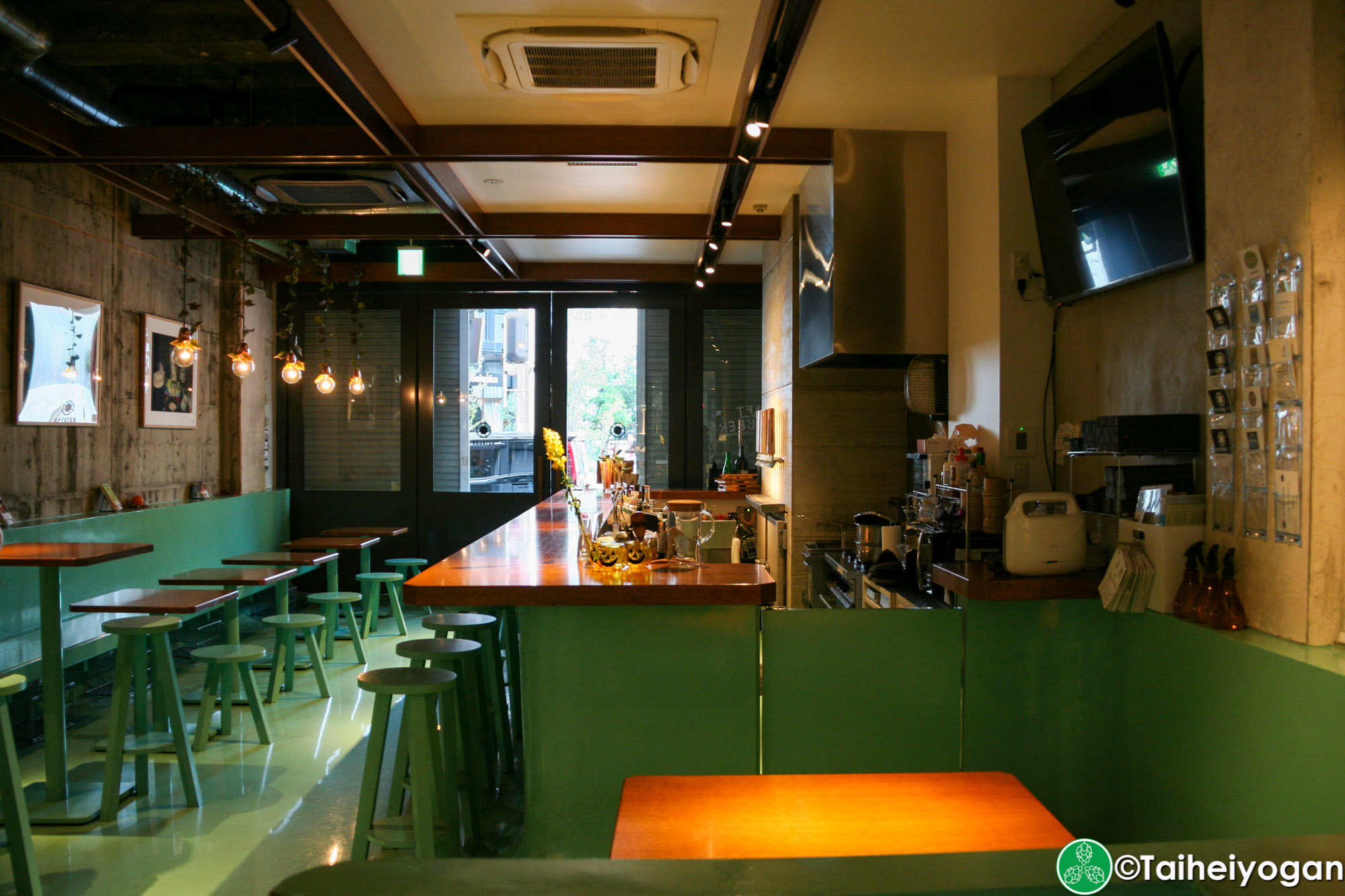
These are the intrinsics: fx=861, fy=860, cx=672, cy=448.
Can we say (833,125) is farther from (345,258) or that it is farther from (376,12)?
(345,258)

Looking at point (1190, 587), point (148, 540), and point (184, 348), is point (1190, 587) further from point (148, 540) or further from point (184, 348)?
point (148, 540)

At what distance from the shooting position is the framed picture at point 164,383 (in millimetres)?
6207

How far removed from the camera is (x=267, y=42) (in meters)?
2.99

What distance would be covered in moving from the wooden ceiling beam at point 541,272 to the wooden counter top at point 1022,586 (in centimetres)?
557

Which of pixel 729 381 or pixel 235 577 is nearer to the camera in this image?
pixel 235 577

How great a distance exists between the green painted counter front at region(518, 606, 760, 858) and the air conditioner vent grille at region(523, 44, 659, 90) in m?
2.21

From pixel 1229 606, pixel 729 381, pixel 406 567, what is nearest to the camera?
pixel 1229 606

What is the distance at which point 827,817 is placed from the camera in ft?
4.97

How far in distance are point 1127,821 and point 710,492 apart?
16.2 feet

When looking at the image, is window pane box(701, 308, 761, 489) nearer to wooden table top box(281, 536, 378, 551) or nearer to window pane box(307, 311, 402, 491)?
window pane box(307, 311, 402, 491)

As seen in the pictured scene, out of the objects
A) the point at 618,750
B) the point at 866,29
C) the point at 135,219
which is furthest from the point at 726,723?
the point at 135,219

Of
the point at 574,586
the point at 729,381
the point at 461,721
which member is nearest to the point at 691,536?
the point at 574,586

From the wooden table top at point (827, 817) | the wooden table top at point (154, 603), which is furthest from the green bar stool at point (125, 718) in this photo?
the wooden table top at point (827, 817)

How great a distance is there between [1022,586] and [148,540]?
5.71 metres
